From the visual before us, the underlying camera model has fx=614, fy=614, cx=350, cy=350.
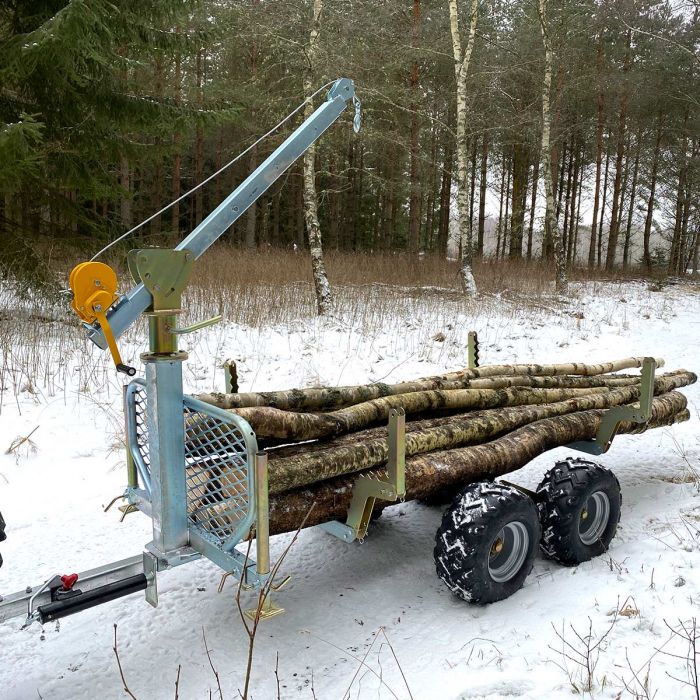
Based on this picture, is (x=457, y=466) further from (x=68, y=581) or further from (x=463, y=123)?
(x=463, y=123)

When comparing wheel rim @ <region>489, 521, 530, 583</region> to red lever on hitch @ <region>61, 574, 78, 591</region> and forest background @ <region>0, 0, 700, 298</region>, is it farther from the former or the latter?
forest background @ <region>0, 0, 700, 298</region>

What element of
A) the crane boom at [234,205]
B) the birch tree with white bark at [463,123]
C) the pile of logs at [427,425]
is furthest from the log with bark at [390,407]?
the birch tree with white bark at [463,123]

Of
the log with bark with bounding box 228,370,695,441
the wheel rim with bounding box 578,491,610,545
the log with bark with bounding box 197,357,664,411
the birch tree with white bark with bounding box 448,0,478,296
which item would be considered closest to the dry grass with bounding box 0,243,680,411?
A: the birch tree with white bark with bounding box 448,0,478,296

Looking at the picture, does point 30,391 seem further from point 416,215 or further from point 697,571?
point 416,215

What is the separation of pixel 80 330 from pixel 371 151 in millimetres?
16332

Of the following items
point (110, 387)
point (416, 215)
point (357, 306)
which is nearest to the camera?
point (110, 387)

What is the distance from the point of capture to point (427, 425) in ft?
12.2

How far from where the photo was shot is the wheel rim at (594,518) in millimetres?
3488

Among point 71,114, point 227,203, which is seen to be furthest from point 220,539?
point 71,114

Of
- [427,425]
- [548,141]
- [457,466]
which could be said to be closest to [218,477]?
[457,466]

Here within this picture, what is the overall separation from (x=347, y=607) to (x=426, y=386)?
66.0 inches

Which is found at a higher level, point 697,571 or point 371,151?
point 371,151

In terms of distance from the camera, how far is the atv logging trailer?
2.36 m

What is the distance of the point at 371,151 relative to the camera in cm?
2217
